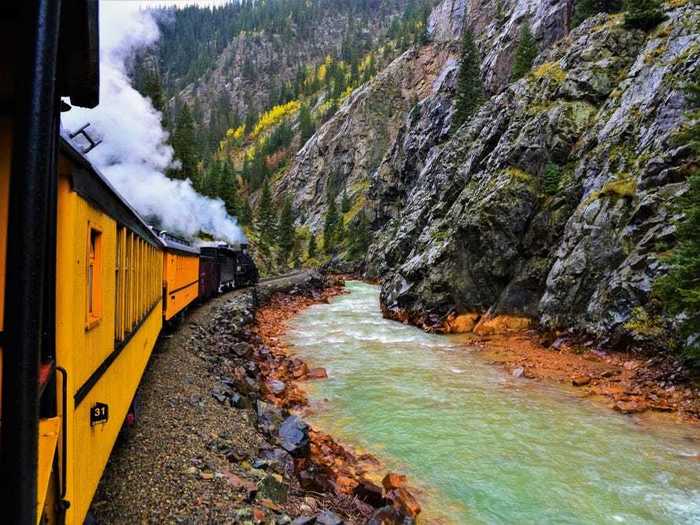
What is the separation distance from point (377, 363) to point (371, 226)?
5017 centimetres

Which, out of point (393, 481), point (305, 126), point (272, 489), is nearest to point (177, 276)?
point (272, 489)

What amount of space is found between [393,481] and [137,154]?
123ft

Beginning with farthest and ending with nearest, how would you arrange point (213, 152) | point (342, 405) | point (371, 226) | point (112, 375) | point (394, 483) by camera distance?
point (213, 152)
point (371, 226)
point (342, 405)
point (394, 483)
point (112, 375)

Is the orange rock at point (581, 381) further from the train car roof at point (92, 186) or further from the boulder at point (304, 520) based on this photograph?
the train car roof at point (92, 186)

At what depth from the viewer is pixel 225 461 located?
7020 mm

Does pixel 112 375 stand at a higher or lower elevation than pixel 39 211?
lower

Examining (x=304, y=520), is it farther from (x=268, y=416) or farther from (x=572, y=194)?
(x=572, y=194)

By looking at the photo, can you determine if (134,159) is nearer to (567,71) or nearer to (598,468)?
(567,71)

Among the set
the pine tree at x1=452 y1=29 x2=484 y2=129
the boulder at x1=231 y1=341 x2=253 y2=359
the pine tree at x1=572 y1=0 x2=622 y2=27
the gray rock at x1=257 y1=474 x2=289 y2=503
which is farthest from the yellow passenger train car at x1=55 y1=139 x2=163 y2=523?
the pine tree at x1=452 y1=29 x2=484 y2=129

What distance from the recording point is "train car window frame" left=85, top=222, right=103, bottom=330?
3.61 metres

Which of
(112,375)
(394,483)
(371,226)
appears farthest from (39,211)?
(371,226)

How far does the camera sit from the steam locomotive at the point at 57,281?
3.58 ft

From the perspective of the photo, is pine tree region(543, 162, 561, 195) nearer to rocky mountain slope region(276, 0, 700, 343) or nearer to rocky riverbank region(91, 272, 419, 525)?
rocky mountain slope region(276, 0, 700, 343)

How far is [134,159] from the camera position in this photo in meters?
37.2
